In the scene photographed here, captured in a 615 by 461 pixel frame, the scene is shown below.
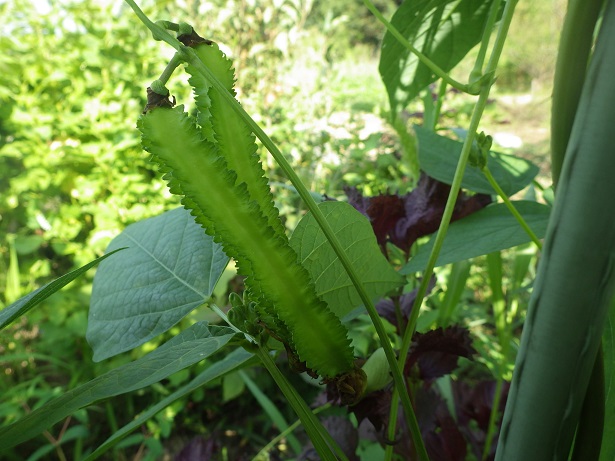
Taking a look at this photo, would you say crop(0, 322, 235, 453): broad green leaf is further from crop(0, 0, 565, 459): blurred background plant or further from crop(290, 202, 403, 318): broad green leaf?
crop(0, 0, 565, 459): blurred background plant

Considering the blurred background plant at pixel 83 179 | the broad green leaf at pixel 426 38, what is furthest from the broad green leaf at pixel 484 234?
the blurred background plant at pixel 83 179

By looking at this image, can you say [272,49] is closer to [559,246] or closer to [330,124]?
[330,124]

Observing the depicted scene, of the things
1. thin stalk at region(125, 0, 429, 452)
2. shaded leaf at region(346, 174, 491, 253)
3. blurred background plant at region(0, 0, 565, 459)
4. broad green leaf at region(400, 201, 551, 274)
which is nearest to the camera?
thin stalk at region(125, 0, 429, 452)

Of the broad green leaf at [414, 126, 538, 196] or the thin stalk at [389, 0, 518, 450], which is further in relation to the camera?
the broad green leaf at [414, 126, 538, 196]

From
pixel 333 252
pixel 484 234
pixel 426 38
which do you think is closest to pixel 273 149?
pixel 333 252

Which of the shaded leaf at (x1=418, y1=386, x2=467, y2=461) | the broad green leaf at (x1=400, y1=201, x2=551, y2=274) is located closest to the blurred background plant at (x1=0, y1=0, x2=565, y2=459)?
the shaded leaf at (x1=418, y1=386, x2=467, y2=461)

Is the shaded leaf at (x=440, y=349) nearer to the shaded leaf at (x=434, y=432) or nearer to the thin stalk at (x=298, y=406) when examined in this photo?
the shaded leaf at (x=434, y=432)
